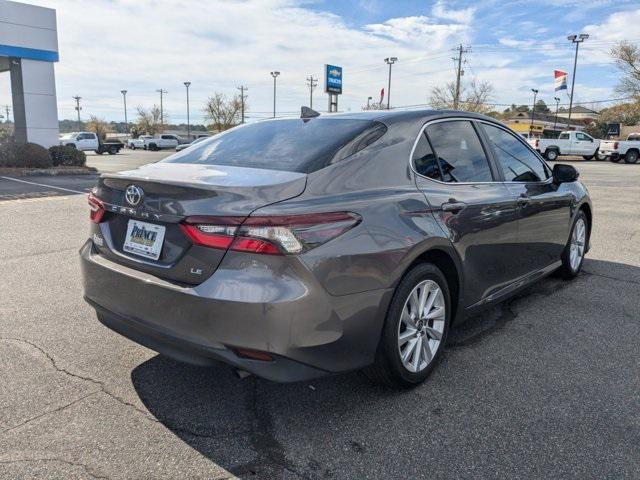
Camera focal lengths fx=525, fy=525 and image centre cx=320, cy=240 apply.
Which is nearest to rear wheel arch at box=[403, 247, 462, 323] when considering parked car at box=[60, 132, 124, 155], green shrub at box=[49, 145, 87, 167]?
green shrub at box=[49, 145, 87, 167]

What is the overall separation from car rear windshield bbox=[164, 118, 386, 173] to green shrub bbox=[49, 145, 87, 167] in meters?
18.5

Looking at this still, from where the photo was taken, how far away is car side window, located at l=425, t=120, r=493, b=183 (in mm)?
3428

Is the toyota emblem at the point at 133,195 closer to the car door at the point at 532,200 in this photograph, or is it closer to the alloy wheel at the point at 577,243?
the car door at the point at 532,200

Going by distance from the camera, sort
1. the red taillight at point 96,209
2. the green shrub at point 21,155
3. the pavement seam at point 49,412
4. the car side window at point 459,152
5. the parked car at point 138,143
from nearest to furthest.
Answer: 1. the pavement seam at point 49,412
2. the red taillight at point 96,209
3. the car side window at point 459,152
4. the green shrub at point 21,155
5. the parked car at point 138,143

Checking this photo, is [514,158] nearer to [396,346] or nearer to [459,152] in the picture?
[459,152]

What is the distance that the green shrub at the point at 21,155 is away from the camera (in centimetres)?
1812

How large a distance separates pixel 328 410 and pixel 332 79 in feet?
124

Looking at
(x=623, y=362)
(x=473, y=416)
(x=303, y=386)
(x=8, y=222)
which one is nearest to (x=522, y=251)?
(x=623, y=362)

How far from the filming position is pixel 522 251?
4.13 metres

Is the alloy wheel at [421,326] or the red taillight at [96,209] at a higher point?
the red taillight at [96,209]

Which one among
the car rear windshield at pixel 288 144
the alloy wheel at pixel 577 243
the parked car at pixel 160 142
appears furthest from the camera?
the parked car at pixel 160 142

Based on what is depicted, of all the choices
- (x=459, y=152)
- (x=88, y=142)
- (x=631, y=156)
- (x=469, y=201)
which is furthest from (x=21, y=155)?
(x=631, y=156)

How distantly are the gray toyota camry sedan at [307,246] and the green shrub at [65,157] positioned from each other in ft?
61.1

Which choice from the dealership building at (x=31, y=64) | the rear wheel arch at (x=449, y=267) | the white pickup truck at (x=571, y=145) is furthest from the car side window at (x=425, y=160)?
the white pickup truck at (x=571, y=145)
